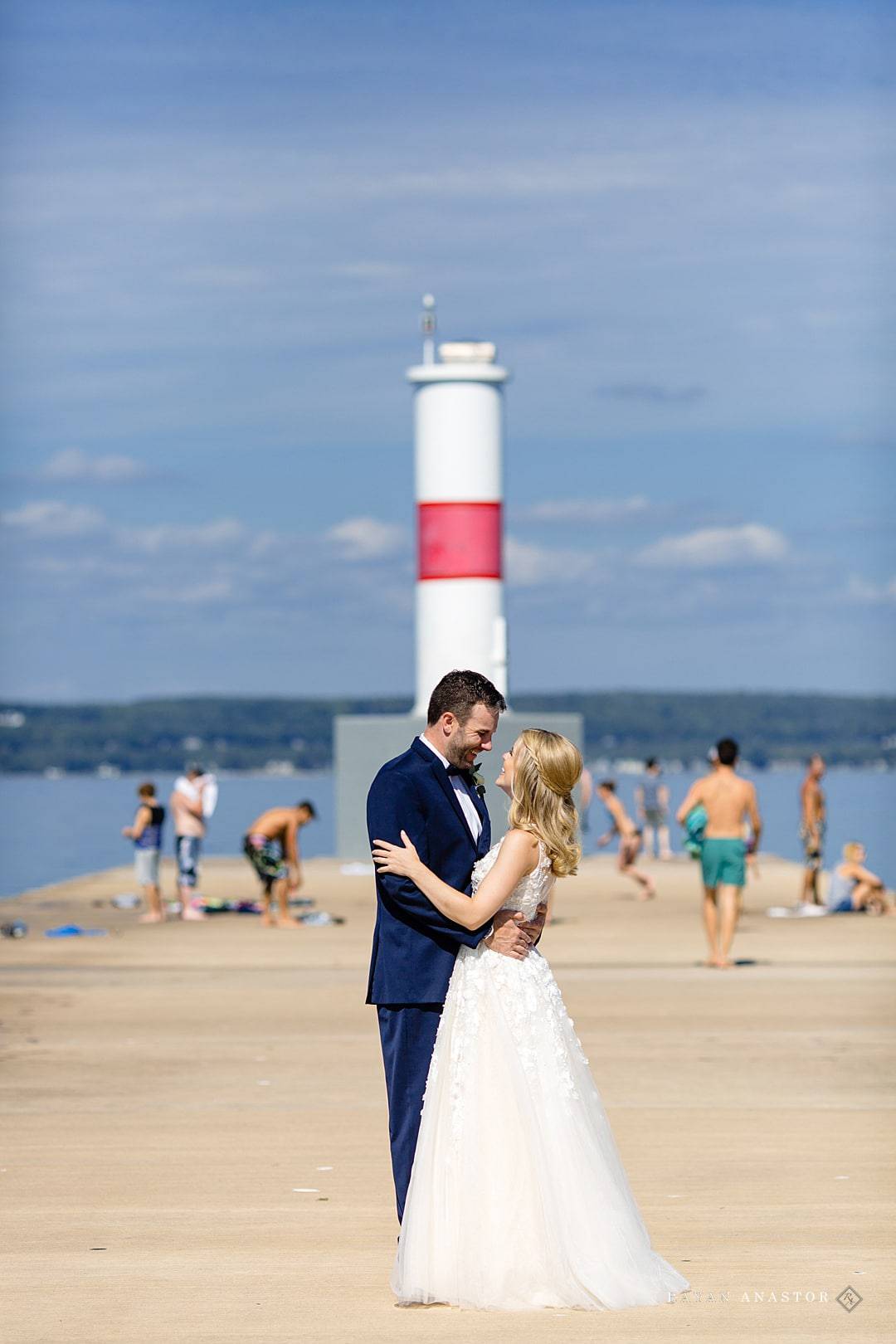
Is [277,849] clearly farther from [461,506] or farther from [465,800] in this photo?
[465,800]

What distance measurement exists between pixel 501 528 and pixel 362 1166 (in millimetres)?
19967

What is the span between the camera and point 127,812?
119688mm

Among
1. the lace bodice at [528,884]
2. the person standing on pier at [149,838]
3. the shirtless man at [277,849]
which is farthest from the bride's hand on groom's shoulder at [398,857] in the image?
the person standing on pier at [149,838]

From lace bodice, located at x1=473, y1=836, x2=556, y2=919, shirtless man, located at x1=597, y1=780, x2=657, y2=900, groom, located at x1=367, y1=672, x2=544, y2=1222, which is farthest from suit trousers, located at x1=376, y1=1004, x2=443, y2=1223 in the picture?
shirtless man, located at x1=597, y1=780, x2=657, y2=900

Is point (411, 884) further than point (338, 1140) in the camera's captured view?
No

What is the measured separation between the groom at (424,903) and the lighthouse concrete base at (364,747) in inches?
848

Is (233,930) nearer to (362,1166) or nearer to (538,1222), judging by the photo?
(362,1166)

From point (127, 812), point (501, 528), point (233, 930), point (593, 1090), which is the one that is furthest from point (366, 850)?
point (127, 812)

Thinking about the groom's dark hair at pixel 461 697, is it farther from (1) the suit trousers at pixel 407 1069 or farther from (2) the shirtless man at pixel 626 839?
(2) the shirtless man at pixel 626 839

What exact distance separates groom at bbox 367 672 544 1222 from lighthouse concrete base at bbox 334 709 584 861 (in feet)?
70.7

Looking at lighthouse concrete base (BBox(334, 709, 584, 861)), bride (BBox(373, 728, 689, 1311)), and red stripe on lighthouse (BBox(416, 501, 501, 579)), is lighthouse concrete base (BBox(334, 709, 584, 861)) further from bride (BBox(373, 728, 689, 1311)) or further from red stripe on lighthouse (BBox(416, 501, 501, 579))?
bride (BBox(373, 728, 689, 1311))

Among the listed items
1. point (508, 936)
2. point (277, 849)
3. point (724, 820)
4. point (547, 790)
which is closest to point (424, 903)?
point (508, 936)

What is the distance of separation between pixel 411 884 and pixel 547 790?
19.3 inches

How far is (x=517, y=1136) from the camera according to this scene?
6.55m
